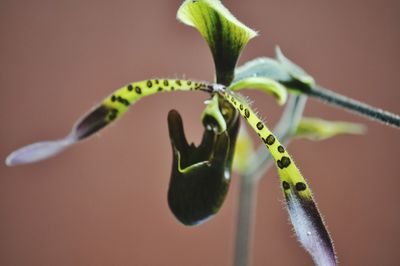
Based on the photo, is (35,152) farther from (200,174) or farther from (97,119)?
(200,174)

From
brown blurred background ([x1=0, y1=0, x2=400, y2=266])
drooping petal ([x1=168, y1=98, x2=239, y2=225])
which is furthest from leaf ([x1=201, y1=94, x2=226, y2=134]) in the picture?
brown blurred background ([x1=0, y1=0, x2=400, y2=266])

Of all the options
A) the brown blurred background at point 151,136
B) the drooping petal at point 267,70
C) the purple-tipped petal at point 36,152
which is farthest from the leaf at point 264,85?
the brown blurred background at point 151,136

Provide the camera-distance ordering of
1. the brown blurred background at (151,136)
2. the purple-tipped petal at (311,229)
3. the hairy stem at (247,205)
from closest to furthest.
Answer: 1. the purple-tipped petal at (311,229)
2. the hairy stem at (247,205)
3. the brown blurred background at (151,136)

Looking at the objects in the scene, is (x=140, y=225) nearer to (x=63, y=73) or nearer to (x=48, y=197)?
(x=48, y=197)

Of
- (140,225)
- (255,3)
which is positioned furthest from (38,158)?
(255,3)

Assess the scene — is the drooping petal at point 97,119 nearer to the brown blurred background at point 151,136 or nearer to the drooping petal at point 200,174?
the drooping petal at point 200,174

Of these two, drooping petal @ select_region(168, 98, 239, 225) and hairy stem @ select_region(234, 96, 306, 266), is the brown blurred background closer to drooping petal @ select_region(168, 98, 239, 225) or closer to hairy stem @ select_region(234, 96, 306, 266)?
hairy stem @ select_region(234, 96, 306, 266)

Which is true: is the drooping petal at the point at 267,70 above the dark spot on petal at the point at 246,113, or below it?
above
